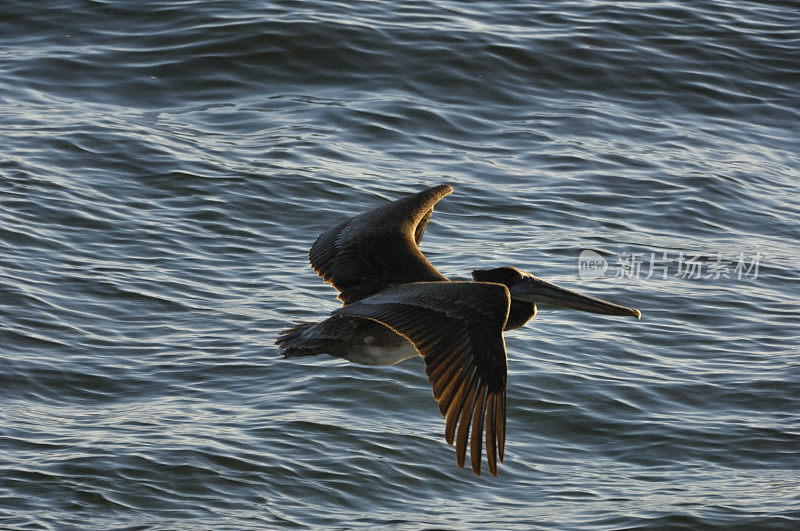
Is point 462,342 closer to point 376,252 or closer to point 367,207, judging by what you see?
point 376,252

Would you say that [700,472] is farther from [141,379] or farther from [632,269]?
[141,379]

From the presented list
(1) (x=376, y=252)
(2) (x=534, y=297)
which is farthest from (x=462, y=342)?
(1) (x=376, y=252)

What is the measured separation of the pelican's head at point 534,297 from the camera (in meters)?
5.72

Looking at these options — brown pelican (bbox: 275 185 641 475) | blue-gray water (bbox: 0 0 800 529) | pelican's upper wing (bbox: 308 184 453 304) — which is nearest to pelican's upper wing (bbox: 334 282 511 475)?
brown pelican (bbox: 275 185 641 475)

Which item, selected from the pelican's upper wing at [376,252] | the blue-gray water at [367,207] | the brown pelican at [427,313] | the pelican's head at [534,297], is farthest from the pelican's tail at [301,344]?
the pelican's head at [534,297]

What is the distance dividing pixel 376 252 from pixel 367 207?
3210mm

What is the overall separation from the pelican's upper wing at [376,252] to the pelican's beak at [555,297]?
1.30ft

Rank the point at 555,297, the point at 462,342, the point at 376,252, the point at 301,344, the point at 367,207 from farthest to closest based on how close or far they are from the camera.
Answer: the point at 367,207 < the point at 376,252 < the point at 555,297 < the point at 301,344 < the point at 462,342

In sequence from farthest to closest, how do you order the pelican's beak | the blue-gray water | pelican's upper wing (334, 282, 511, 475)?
the blue-gray water → the pelican's beak → pelican's upper wing (334, 282, 511, 475)

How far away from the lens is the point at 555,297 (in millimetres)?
5801

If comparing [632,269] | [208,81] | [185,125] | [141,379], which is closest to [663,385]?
[632,269]

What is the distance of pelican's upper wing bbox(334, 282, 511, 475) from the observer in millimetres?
4738

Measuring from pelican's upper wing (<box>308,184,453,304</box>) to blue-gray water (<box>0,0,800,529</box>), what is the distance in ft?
3.11

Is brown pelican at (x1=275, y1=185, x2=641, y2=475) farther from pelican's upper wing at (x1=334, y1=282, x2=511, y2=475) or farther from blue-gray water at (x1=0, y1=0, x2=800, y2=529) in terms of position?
blue-gray water at (x1=0, y1=0, x2=800, y2=529)
